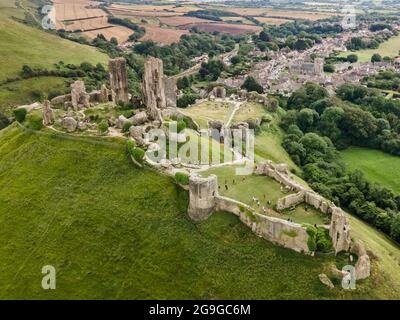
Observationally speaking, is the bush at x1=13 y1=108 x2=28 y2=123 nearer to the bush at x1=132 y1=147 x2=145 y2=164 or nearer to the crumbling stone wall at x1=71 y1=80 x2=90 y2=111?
the crumbling stone wall at x1=71 y1=80 x2=90 y2=111

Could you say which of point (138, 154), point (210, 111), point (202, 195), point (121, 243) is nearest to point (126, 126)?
point (138, 154)

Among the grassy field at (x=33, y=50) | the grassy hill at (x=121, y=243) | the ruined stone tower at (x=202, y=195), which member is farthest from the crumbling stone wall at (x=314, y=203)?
the grassy field at (x=33, y=50)

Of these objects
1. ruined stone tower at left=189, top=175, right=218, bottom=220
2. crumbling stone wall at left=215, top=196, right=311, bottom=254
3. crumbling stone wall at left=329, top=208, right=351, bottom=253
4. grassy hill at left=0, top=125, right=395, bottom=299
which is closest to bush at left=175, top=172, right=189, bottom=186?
grassy hill at left=0, top=125, right=395, bottom=299

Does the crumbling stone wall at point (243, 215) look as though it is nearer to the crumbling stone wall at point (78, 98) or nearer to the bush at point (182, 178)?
the bush at point (182, 178)

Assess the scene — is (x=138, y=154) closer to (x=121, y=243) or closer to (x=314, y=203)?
(x=121, y=243)

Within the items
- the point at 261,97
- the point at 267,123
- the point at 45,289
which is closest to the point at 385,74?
the point at 261,97
